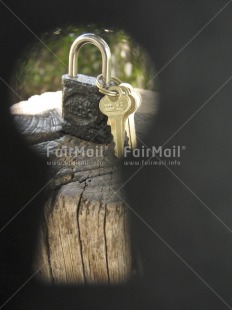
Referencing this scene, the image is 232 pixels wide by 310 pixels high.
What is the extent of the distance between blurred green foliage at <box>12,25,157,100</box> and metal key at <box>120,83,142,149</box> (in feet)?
0.11

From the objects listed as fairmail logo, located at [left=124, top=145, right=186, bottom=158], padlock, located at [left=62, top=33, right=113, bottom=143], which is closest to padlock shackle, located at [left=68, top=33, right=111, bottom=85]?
padlock, located at [left=62, top=33, right=113, bottom=143]

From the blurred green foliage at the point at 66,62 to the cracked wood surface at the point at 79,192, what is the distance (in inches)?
1.1

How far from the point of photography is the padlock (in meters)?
1.04

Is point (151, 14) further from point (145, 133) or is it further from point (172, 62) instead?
point (145, 133)

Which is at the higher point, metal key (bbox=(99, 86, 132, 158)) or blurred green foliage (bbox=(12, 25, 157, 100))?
blurred green foliage (bbox=(12, 25, 157, 100))

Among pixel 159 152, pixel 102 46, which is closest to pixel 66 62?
pixel 102 46

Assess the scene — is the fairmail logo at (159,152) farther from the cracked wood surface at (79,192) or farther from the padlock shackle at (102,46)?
the padlock shackle at (102,46)

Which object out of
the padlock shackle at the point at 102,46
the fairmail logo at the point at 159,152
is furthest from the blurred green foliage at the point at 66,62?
the fairmail logo at the point at 159,152

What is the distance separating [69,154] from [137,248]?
253 millimetres

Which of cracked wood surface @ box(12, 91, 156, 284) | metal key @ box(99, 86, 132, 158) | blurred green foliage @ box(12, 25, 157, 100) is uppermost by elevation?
blurred green foliage @ box(12, 25, 157, 100)

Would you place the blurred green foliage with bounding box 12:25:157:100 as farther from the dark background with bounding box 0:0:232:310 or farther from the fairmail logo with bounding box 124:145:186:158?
the fairmail logo with bounding box 124:145:186:158

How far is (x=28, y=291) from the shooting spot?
1.20 meters

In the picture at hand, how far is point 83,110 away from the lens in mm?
1062

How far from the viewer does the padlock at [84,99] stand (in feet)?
3.40
